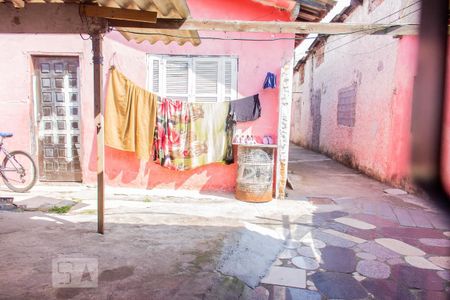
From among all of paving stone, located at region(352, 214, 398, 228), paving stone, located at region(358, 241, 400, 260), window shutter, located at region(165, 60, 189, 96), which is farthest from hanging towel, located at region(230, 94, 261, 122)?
paving stone, located at region(358, 241, 400, 260)

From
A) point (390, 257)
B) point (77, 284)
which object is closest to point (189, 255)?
point (77, 284)

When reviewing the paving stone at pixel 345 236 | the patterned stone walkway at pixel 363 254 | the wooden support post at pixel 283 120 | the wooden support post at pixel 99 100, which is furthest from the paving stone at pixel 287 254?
the wooden support post at pixel 283 120

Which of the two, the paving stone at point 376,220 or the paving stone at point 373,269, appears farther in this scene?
the paving stone at point 376,220

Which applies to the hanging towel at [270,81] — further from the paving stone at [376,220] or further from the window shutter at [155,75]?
the paving stone at [376,220]

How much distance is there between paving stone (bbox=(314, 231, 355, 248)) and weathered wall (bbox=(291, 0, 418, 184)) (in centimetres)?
146

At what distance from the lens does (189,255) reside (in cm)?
363

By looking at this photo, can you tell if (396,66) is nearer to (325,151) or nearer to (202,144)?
(202,144)

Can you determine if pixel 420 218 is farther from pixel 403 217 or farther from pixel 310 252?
pixel 310 252

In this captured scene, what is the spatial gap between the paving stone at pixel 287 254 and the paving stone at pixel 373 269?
76 centimetres

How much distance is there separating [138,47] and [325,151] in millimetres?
10552

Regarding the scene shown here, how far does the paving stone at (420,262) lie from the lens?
3867 millimetres

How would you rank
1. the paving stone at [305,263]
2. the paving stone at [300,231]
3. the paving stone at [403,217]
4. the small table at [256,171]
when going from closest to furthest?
the paving stone at [305,263], the paving stone at [300,231], the paving stone at [403,217], the small table at [256,171]

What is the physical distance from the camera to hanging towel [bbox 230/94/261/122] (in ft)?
22.2

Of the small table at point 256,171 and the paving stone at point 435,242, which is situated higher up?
the small table at point 256,171
